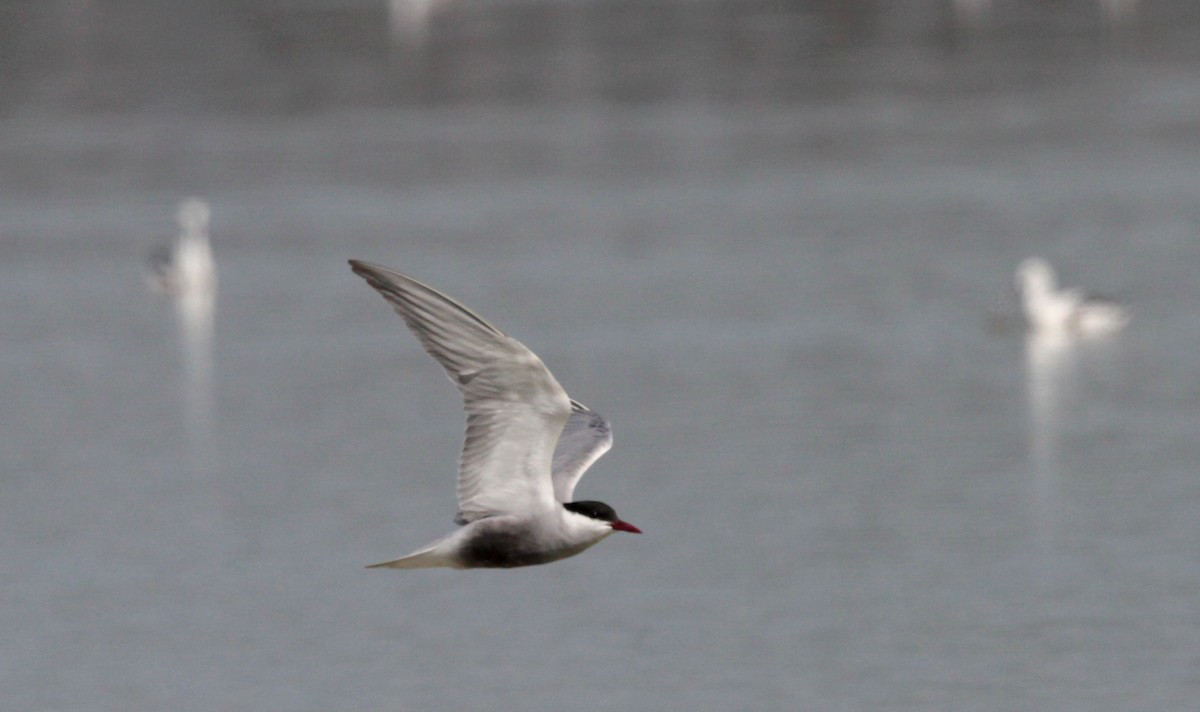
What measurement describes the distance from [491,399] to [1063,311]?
522 inches

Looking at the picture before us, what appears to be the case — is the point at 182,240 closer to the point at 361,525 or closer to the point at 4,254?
the point at 4,254

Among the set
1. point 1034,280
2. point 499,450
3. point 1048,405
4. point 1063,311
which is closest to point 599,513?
point 499,450

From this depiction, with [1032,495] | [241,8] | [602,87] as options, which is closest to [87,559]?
[1032,495]

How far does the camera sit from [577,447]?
7.72m

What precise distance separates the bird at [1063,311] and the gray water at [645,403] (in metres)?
0.18

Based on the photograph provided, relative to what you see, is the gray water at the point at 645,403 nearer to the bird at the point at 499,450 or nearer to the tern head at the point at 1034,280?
the tern head at the point at 1034,280

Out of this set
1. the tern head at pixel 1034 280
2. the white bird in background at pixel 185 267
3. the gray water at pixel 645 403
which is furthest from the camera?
the white bird in background at pixel 185 267

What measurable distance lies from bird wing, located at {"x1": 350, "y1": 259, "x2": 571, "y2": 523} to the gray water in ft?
11.1

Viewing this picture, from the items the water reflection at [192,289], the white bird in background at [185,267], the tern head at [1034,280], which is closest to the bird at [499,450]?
the water reflection at [192,289]

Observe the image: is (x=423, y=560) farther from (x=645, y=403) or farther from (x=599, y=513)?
(x=645, y=403)

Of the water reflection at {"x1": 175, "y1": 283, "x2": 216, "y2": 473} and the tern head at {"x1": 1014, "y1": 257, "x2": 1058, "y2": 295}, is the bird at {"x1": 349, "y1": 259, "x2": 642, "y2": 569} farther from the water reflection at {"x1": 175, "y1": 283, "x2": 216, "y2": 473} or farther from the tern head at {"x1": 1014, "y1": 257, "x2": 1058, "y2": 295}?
the tern head at {"x1": 1014, "y1": 257, "x2": 1058, "y2": 295}

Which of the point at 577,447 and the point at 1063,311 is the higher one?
the point at 1063,311

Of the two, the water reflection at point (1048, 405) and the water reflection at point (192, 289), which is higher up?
the water reflection at point (192, 289)

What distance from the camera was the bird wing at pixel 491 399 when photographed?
682 centimetres
